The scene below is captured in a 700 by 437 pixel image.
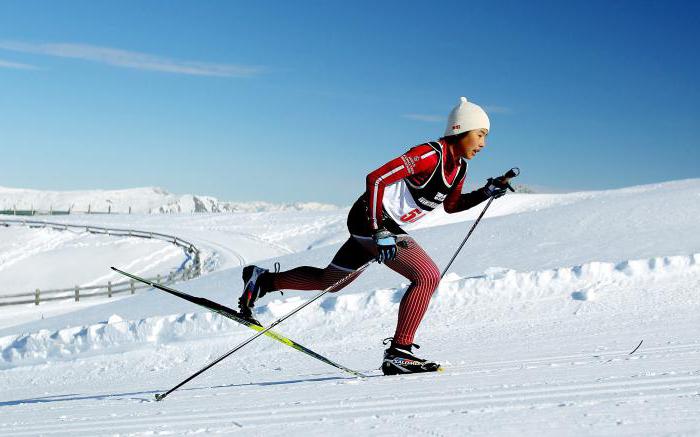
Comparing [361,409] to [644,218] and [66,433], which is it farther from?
[644,218]

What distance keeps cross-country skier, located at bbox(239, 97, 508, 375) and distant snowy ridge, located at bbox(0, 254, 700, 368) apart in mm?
2546

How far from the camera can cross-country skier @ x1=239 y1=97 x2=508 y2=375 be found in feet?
15.0

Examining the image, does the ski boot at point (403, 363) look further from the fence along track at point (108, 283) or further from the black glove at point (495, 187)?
the fence along track at point (108, 283)

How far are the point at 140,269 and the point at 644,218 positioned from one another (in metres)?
26.6

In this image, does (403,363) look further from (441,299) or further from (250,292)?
(441,299)

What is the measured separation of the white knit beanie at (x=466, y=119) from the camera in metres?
4.68

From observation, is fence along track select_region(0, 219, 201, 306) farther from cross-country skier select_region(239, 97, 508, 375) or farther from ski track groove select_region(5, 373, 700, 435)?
ski track groove select_region(5, 373, 700, 435)

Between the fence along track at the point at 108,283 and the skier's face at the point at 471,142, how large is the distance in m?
19.2

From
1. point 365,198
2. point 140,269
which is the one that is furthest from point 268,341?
point 140,269

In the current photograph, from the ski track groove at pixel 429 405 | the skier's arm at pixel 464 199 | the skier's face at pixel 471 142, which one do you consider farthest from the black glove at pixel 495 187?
the ski track groove at pixel 429 405

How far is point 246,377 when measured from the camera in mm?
5789

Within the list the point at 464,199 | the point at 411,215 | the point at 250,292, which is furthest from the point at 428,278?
the point at 250,292

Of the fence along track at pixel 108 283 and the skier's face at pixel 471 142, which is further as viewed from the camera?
the fence along track at pixel 108 283

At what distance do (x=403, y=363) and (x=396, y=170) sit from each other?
1359 mm
